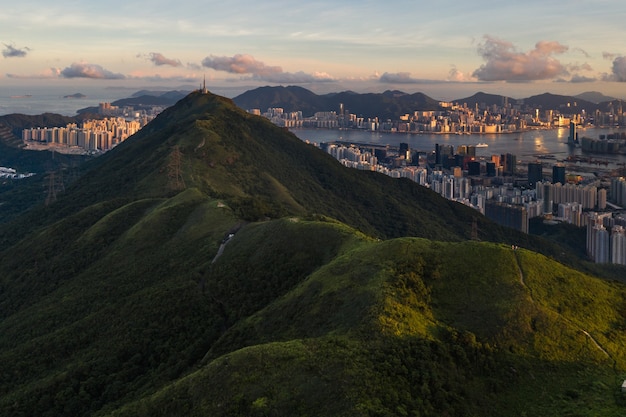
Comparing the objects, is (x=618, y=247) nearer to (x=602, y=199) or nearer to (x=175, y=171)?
(x=602, y=199)

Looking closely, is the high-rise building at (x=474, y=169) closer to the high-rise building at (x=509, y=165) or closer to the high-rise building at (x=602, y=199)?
the high-rise building at (x=509, y=165)

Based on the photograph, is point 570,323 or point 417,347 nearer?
point 417,347

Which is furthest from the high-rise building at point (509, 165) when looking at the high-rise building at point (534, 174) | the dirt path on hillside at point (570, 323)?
the dirt path on hillside at point (570, 323)

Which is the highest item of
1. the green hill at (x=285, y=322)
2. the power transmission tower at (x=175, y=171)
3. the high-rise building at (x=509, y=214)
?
the power transmission tower at (x=175, y=171)

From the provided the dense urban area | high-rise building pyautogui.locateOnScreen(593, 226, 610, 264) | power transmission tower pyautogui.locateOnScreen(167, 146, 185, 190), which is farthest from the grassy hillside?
the dense urban area

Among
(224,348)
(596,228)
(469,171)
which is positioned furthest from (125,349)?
(469,171)

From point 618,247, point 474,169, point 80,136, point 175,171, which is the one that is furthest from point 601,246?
point 80,136

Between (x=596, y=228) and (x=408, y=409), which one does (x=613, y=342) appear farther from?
(x=596, y=228)
